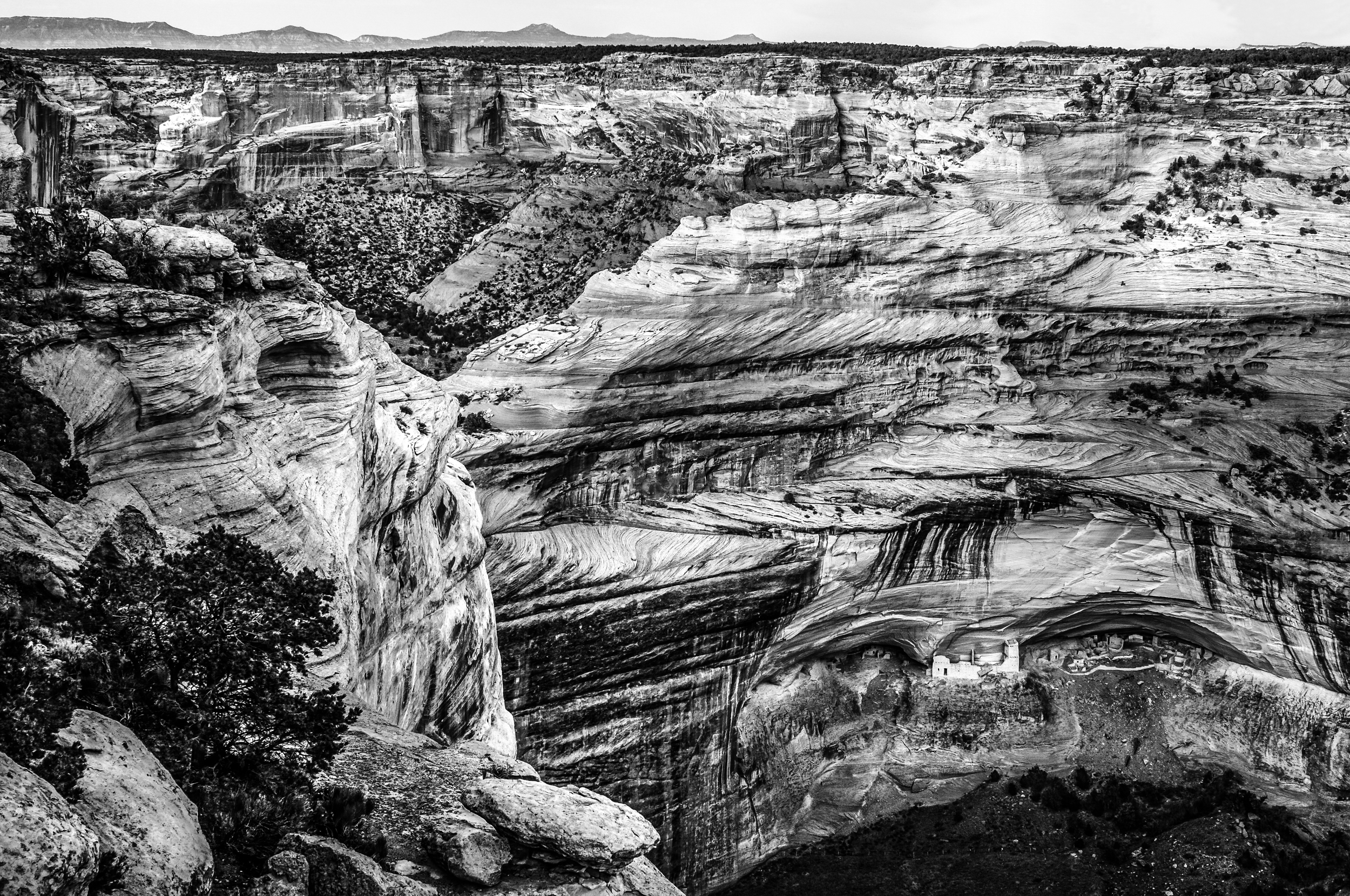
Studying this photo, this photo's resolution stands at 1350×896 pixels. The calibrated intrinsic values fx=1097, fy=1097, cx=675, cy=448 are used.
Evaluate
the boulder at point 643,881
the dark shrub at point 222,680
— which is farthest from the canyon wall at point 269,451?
the boulder at point 643,881

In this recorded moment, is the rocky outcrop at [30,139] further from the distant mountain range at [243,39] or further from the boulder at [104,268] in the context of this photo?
the distant mountain range at [243,39]

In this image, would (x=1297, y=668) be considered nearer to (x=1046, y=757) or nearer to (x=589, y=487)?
(x=1046, y=757)

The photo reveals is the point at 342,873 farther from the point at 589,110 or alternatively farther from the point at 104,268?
the point at 589,110

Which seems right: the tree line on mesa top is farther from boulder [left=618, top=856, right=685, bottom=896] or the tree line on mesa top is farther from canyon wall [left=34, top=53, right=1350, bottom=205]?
boulder [left=618, top=856, right=685, bottom=896]

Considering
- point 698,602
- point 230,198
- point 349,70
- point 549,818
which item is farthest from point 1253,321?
point 349,70

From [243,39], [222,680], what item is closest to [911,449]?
[222,680]

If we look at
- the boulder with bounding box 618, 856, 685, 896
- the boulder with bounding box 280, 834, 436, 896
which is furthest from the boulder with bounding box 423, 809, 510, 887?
the boulder with bounding box 618, 856, 685, 896
